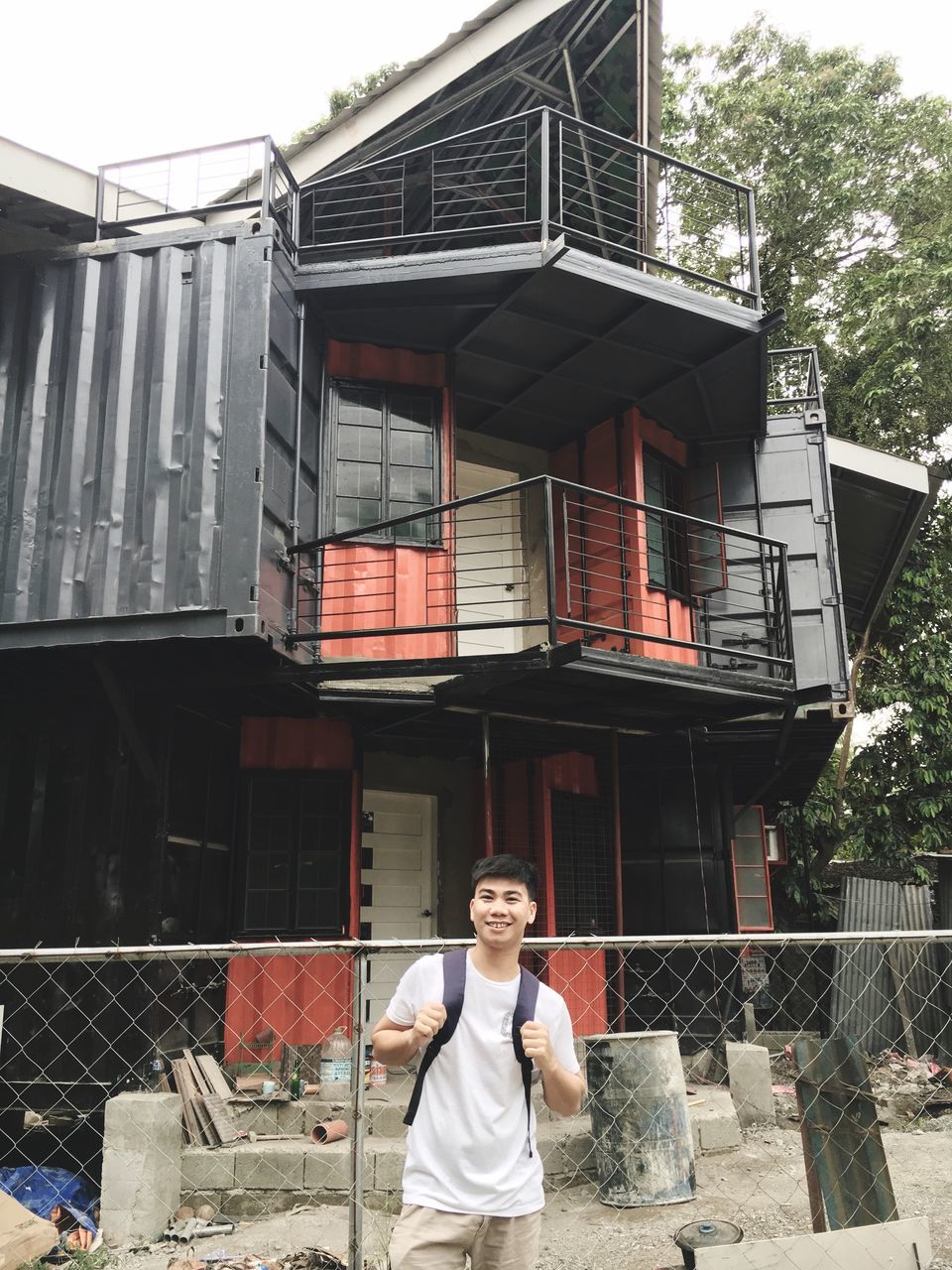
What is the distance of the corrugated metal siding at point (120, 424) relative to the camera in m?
7.23

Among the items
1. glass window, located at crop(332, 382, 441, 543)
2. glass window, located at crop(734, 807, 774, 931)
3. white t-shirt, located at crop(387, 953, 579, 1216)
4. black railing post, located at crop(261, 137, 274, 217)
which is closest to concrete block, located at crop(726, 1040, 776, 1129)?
glass window, located at crop(734, 807, 774, 931)

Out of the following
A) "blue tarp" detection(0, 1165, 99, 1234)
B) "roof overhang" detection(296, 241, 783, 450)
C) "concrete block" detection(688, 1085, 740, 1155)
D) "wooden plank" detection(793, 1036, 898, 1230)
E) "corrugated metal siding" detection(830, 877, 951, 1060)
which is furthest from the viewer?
"corrugated metal siding" detection(830, 877, 951, 1060)

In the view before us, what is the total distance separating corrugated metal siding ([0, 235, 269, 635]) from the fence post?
3.65m

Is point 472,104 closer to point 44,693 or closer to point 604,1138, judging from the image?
point 44,693

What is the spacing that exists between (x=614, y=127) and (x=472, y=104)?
181 centimetres

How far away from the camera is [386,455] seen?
8.99 metres

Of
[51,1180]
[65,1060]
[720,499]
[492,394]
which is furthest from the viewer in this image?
[720,499]

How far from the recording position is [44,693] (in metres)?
8.41

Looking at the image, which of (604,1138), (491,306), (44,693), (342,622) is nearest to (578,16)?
(491,306)

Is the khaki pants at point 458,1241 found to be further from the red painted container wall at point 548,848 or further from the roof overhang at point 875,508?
the roof overhang at point 875,508

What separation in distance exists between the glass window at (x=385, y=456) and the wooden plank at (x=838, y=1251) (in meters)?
5.98

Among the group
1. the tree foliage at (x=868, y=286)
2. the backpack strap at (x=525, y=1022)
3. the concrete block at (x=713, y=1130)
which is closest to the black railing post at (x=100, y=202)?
the backpack strap at (x=525, y=1022)

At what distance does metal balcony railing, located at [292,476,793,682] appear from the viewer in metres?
8.34

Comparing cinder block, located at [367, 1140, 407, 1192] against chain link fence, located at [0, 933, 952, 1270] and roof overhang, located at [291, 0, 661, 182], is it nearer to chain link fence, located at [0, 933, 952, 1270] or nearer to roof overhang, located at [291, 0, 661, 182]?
chain link fence, located at [0, 933, 952, 1270]
